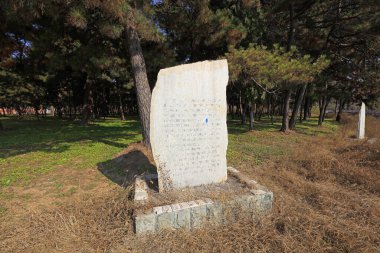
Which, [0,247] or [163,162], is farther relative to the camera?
[163,162]

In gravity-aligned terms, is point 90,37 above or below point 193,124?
above

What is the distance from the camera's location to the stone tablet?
3750 millimetres

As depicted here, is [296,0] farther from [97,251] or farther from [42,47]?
[97,251]

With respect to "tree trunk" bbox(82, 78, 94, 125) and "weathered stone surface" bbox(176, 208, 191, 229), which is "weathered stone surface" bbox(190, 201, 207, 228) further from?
"tree trunk" bbox(82, 78, 94, 125)

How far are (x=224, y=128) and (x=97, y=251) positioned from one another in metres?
2.62

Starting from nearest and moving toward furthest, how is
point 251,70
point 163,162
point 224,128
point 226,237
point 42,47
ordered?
point 226,237, point 163,162, point 224,128, point 251,70, point 42,47

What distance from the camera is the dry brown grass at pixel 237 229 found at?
276 cm

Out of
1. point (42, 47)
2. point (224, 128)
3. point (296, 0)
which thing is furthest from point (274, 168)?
point (42, 47)

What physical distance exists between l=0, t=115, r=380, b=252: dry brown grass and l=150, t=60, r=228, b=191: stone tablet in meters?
0.94

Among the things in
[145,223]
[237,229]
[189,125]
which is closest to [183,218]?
[145,223]

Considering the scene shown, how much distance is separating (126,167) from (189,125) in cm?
262

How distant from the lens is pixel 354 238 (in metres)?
2.79

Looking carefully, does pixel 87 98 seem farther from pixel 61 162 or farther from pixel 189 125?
pixel 189 125

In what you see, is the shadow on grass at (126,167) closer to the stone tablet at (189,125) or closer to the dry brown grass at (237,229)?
the dry brown grass at (237,229)
